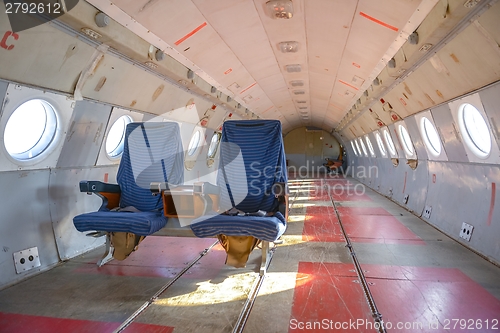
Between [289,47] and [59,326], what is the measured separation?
583 cm

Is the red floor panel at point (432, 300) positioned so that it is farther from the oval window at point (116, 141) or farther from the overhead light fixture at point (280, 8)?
the oval window at point (116, 141)

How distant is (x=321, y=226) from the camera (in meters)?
7.15

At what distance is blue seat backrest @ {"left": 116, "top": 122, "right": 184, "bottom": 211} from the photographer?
4879 millimetres

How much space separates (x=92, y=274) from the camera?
14.4 ft

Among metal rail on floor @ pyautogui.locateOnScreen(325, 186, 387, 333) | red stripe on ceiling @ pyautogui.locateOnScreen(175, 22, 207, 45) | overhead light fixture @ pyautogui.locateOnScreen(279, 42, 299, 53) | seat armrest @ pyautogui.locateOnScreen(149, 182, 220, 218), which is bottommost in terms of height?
metal rail on floor @ pyautogui.locateOnScreen(325, 186, 387, 333)

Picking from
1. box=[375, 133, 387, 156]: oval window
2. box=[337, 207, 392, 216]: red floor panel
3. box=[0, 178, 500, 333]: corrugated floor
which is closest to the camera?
box=[0, 178, 500, 333]: corrugated floor

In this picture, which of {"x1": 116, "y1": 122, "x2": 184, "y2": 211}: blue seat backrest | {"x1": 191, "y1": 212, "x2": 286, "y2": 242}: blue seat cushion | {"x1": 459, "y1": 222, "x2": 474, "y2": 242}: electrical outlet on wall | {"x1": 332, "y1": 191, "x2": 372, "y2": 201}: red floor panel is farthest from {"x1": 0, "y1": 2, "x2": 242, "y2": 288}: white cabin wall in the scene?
{"x1": 332, "y1": 191, "x2": 372, "y2": 201}: red floor panel

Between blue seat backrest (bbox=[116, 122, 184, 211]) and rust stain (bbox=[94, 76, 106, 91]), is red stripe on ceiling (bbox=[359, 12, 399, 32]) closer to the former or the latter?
blue seat backrest (bbox=[116, 122, 184, 211])

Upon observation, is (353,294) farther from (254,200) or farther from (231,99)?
(231,99)

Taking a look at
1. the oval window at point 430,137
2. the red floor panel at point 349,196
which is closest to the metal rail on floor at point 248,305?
the oval window at point 430,137

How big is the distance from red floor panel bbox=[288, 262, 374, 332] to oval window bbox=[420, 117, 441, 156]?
4.50 metres

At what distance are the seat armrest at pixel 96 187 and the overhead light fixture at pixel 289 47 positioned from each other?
4.02m

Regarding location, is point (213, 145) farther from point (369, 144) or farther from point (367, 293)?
point (367, 293)

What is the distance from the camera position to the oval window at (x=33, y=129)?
4742 mm
